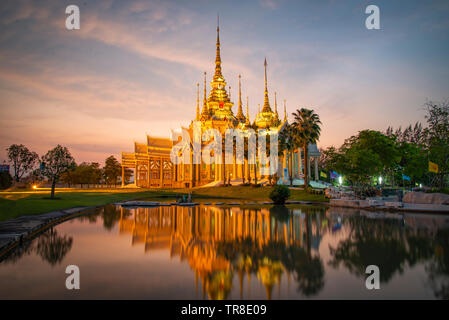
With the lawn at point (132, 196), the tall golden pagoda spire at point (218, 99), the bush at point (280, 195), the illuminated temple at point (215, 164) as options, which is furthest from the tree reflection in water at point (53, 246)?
the tall golden pagoda spire at point (218, 99)

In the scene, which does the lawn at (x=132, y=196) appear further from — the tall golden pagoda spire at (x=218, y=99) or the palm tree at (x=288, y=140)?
the tall golden pagoda spire at (x=218, y=99)

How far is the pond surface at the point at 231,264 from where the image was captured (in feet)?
22.2

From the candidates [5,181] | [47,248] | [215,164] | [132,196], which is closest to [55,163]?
[132,196]

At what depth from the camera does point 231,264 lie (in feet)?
28.7

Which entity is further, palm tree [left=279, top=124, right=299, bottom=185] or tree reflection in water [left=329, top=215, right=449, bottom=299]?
palm tree [left=279, top=124, right=299, bottom=185]

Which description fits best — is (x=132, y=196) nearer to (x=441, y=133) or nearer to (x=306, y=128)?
(x=306, y=128)

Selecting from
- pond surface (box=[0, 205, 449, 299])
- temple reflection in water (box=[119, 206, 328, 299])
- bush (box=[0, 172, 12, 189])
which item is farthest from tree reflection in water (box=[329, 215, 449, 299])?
bush (box=[0, 172, 12, 189])

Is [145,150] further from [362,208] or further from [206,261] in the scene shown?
[206,261]

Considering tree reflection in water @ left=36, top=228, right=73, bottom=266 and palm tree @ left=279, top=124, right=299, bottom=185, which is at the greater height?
palm tree @ left=279, top=124, right=299, bottom=185

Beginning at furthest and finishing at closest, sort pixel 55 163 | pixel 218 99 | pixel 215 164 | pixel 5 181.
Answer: pixel 218 99 → pixel 5 181 → pixel 215 164 → pixel 55 163

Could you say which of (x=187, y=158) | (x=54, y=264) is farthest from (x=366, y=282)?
(x=187, y=158)

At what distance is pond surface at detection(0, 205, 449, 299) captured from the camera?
6754 mm

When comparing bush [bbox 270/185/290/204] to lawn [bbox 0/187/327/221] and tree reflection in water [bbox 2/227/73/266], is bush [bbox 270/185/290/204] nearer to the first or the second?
lawn [bbox 0/187/327/221]
